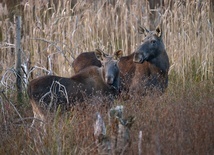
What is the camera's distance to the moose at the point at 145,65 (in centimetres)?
961

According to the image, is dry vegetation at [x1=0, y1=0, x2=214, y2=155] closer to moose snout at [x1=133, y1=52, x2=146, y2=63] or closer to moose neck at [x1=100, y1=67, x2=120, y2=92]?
moose neck at [x1=100, y1=67, x2=120, y2=92]

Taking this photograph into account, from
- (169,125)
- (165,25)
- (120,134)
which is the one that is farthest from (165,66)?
(120,134)

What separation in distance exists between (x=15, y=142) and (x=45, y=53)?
16.5ft

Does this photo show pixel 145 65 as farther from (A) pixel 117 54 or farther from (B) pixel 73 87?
(B) pixel 73 87

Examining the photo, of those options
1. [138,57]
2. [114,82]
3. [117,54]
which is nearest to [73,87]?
[114,82]

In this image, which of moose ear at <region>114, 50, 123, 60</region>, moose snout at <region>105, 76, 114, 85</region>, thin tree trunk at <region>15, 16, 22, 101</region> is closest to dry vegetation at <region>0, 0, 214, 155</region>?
thin tree trunk at <region>15, 16, 22, 101</region>

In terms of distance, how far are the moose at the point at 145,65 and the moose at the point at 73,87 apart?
859 millimetres

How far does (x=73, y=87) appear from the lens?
27.4ft

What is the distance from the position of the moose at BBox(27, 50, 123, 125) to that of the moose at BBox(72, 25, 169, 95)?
859 mm

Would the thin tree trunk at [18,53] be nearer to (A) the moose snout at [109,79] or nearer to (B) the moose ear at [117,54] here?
(A) the moose snout at [109,79]

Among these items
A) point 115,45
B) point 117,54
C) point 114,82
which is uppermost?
point 117,54

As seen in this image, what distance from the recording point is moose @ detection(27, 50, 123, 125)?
794 centimetres

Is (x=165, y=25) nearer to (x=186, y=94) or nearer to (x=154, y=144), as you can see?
(x=186, y=94)

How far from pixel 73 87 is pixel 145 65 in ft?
6.60
